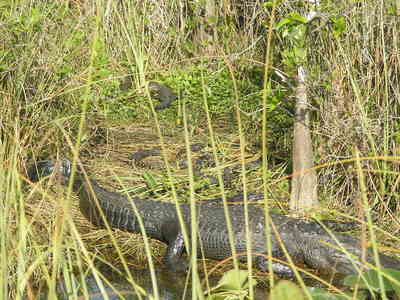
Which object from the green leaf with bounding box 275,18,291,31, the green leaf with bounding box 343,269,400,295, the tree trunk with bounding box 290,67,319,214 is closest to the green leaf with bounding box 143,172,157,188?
the tree trunk with bounding box 290,67,319,214

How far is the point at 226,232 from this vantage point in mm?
4156

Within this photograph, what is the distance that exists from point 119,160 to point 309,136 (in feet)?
6.10

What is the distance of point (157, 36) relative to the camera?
7359 mm

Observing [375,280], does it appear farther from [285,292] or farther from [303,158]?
[303,158]

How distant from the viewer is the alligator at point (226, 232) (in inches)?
152

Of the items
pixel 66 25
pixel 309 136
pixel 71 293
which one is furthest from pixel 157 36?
pixel 71 293

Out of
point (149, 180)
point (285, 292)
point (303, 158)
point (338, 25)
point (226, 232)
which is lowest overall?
point (226, 232)

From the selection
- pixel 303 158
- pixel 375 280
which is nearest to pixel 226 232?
pixel 303 158

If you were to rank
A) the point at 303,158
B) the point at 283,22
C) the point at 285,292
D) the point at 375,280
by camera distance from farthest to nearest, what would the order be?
the point at 303,158 < the point at 283,22 < the point at 375,280 < the point at 285,292

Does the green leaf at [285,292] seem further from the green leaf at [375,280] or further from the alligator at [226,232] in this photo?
the alligator at [226,232]

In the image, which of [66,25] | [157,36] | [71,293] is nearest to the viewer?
[71,293]

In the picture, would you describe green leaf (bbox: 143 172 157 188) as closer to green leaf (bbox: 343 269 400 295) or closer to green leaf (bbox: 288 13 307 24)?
green leaf (bbox: 288 13 307 24)

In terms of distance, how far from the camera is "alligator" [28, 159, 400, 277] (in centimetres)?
387

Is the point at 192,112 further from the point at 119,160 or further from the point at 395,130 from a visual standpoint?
the point at 395,130
